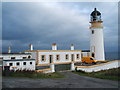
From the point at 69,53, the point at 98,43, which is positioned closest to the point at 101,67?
the point at 69,53

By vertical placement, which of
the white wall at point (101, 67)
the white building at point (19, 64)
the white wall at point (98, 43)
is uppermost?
the white wall at point (98, 43)

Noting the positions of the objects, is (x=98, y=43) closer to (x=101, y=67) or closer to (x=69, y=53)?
(x=69, y=53)

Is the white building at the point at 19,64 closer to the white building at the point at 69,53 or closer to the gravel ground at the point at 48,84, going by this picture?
the white building at the point at 69,53

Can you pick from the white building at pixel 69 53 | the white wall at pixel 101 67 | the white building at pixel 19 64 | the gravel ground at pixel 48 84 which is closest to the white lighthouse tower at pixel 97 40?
the white building at pixel 69 53

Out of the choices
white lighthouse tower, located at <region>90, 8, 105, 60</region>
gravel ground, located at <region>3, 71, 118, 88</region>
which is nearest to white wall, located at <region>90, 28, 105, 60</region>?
white lighthouse tower, located at <region>90, 8, 105, 60</region>

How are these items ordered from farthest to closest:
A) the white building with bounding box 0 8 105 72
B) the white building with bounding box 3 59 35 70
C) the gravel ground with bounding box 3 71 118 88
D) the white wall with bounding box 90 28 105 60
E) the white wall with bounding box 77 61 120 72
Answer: the white wall with bounding box 90 28 105 60
the white building with bounding box 0 8 105 72
the white wall with bounding box 77 61 120 72
the white building with bounding box 3 59 35 70
the gravel ground with bounding box 3 71 118 88

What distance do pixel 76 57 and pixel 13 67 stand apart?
14615mm

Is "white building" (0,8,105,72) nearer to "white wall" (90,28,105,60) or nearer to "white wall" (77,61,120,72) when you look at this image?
"white wall" (90,28,105,60)

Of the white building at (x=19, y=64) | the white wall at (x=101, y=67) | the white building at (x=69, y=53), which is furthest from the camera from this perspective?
the white building at (x=69, y=53)

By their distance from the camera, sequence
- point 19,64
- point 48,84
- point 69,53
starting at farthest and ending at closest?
point 69,53 → point 19,64 → point 48,84

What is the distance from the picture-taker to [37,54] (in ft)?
72.7

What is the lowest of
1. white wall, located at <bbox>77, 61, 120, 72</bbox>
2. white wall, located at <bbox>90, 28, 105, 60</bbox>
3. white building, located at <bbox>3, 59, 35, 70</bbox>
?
white wall, located at <bbox>77, 61, 120, 72</bbox>

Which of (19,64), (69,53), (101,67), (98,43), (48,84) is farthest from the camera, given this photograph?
(98,43)

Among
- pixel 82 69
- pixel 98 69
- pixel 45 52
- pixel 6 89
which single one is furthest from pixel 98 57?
pixel 6 89
